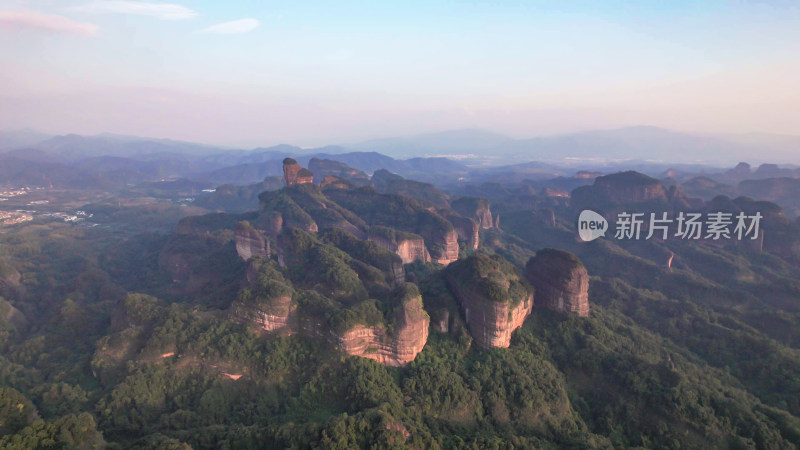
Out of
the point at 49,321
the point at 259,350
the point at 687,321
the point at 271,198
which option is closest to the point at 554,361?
the point at 687,321

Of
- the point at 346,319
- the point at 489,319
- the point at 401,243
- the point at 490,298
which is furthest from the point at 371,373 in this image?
the point at 401,243

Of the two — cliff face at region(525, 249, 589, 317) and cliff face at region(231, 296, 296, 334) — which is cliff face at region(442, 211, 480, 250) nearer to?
cliff face at region(525, 249, 589, 317)

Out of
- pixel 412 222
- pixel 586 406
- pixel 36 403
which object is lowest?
pixel 586 406

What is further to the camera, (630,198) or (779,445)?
(630,198)

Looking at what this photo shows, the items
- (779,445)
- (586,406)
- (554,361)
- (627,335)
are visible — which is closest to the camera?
(779,445)

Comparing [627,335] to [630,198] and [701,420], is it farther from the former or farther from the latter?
[630,198]

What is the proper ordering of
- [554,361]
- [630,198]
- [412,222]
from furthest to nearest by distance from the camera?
[630,198] < [412,222] < [554,361]

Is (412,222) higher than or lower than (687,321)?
higher
